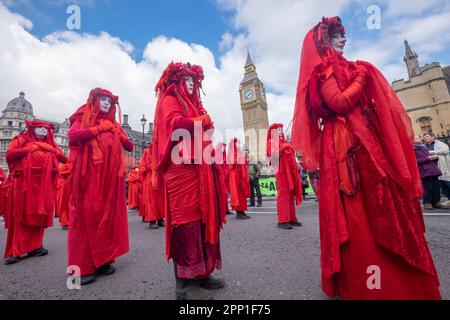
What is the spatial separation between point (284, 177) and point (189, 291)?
3266 millimetres

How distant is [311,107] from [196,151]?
96 centimetres

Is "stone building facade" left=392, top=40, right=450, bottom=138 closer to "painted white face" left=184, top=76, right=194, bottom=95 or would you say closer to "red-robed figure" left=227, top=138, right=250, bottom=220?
"red-robed figure" left=227, top=138, right=250, bottom=220

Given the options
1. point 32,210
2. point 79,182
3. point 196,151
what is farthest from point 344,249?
point 32,210

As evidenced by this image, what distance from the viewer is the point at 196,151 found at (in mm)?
1765

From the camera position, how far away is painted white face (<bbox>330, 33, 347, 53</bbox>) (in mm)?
1755

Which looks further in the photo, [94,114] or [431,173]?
[431,173]

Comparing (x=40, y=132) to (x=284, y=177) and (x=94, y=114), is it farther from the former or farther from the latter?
(x=284, y=177)

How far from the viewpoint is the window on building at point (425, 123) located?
32125mm

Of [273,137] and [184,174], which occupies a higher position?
[273,137]

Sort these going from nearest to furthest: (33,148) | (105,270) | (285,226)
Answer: (105,270), (33,148), (285,226)

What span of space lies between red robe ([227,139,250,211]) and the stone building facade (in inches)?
1441

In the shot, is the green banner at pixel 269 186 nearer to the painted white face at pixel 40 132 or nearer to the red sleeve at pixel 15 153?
the painted white face at pixel 40 132

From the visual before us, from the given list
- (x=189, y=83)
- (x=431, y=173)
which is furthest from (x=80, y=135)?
(x=431, y=173)

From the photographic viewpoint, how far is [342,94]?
146 centimetres
